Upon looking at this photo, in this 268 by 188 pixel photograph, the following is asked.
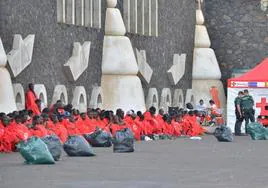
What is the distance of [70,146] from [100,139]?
3.81 m

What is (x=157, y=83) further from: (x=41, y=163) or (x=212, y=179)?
(x=212, y=179)

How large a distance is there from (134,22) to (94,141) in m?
12.6

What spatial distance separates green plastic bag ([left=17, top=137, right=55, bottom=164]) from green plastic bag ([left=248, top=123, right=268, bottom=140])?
12.0 m

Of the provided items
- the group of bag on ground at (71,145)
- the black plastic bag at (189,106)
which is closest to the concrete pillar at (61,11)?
the group of bag on ground at (71,145)

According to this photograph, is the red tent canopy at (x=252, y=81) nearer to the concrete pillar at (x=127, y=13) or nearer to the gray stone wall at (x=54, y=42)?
the gray stone wall at (x=54, y=42)

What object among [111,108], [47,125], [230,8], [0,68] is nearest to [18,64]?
[0,68]

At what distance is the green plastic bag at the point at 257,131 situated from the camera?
95.9 ft

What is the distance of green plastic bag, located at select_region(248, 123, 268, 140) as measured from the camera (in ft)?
95.9

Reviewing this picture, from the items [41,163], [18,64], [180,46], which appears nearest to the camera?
[41,163]

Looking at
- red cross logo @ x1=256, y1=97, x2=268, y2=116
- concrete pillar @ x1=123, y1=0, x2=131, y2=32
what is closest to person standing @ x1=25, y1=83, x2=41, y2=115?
red cross logo @ x1=256, y1=97, x2=268, y2=116

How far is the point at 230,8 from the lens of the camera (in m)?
43.4

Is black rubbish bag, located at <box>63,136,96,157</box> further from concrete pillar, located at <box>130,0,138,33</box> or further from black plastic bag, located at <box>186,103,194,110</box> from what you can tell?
black plastic bag, located at <box>186,103,194,110</box>

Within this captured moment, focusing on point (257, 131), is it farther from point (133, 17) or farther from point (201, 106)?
Answer: point (133, 17)

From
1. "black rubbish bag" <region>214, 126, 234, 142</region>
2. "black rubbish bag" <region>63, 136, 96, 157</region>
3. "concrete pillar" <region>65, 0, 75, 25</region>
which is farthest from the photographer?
"concrete pillar" <region>65, 0, 75, 25</region>
